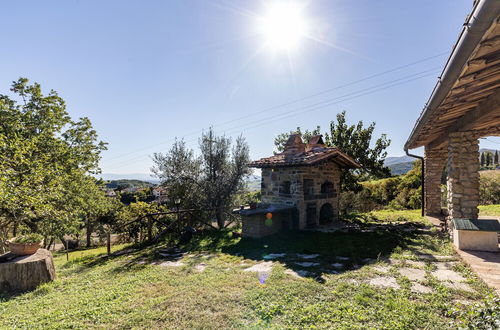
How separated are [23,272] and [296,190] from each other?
779 cm

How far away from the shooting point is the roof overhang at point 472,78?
2273 mm

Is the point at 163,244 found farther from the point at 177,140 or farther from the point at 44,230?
the point at 177,140

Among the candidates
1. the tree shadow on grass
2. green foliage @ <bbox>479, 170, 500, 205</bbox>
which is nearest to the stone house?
the tree shadow on grass

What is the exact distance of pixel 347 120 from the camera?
13844 mm

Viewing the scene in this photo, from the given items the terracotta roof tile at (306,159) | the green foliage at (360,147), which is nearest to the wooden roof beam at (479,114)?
the terracotta roof tile at (306,159)

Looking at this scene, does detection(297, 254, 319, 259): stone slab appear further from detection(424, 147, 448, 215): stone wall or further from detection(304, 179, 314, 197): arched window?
detection(424, 147, 448, 215): stone wall

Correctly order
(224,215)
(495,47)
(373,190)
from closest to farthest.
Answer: (495,47) < (224,215) < (373,190)

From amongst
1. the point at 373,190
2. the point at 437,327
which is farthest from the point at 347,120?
the point at 437,327

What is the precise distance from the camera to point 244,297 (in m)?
3.62

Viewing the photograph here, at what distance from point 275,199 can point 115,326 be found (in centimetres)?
704

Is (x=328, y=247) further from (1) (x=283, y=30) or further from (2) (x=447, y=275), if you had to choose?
(1) (x=283, y=30)

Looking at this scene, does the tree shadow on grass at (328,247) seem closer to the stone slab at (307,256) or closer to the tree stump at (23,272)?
the stone slab at (307,256)

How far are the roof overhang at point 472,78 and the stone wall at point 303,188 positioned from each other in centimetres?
389

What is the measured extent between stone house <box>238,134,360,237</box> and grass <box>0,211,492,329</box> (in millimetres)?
1938
